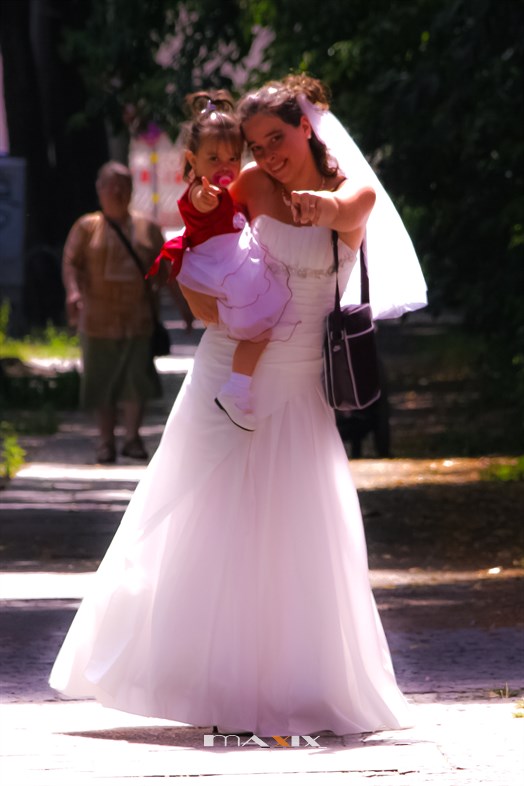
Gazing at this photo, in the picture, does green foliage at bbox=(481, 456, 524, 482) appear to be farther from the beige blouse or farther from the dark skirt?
the beige blouse

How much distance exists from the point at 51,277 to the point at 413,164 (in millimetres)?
13485

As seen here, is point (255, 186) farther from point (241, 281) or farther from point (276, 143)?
point (241, 281)

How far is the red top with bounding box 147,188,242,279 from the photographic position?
5820mm

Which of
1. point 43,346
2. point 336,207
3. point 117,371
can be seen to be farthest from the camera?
point 43,346

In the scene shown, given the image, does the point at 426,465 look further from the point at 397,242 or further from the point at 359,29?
the point at 397,242

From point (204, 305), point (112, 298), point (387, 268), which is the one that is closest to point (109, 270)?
point (112, 298)

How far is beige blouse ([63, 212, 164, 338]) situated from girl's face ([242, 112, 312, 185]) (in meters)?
6.86

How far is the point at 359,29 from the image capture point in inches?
699

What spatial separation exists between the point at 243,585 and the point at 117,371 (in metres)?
7.27

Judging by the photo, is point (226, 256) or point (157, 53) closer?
point (226, 256)

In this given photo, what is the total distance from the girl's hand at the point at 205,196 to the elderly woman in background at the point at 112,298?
21.8 feet

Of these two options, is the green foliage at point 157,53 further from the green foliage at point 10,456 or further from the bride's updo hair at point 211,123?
the bride's updo hair at point 211,123

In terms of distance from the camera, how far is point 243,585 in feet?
19.2

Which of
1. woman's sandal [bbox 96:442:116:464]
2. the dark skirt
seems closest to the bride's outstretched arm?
the dark skirt
